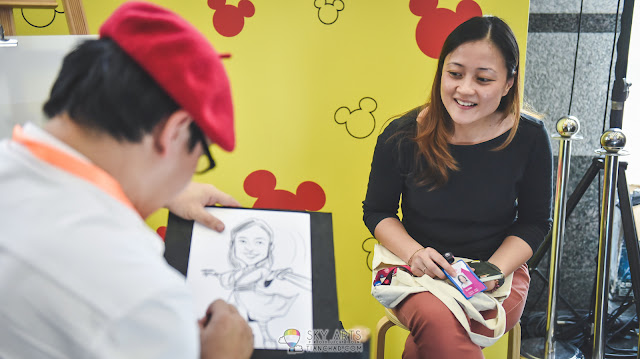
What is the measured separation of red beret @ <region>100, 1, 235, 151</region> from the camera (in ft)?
2.18

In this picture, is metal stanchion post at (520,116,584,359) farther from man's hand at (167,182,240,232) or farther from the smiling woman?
man's hand at (167,182,240,232)

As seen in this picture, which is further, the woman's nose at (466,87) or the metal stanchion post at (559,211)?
the metal stanchion post at (559,211)

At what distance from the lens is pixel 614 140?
5.65 ft

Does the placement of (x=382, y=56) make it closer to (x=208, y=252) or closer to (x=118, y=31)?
(x=208, y=252)

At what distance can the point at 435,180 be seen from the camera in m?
1.58

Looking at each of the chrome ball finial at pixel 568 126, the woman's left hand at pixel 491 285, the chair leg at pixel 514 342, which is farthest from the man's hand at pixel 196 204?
the chrome ball finial at pixel 568 126

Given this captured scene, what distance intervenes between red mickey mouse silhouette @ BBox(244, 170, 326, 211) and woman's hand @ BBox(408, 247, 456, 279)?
2.25 feet

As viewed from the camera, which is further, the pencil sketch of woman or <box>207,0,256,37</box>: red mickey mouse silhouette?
<box>207,0,256,37</box>: red mickey mouse silhouette

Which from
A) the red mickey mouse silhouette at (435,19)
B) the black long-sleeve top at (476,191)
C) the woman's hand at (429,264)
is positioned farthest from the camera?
the red mickey mouse silhouette at (435,19)

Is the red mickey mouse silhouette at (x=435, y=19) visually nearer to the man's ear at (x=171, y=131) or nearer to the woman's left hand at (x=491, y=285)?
the woman's left hand at (x=491, y=285)

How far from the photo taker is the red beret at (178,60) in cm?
66

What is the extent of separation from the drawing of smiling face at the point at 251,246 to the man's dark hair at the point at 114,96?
495 mm

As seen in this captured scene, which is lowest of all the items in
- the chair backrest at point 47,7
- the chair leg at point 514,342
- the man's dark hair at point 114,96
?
the chair leg at point 514,342

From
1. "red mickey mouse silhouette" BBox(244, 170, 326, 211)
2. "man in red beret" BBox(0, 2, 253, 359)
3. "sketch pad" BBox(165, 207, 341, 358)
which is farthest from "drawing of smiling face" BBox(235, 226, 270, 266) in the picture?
"red mickey mouse silhouette" BBox(244, 170, 326, 211)
